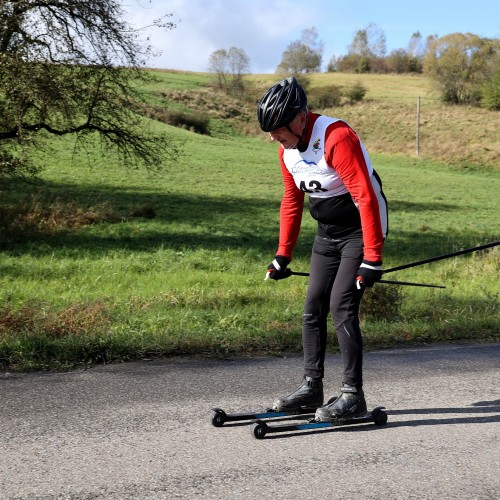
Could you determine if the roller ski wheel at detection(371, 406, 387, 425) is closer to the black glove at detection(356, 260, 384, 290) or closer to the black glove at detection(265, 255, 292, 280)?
the black glove at detection(356, 260, 384, 290)

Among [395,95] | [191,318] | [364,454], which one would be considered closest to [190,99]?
[395,95]

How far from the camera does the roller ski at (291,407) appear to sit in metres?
4.87

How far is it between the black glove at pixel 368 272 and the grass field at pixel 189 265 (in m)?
2.39

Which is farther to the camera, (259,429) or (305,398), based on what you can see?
(305,398)

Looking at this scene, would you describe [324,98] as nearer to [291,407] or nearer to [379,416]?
[291,407]

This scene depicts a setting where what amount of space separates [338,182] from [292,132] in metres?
0.45

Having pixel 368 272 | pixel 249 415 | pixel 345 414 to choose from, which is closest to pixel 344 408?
pixel 345 414

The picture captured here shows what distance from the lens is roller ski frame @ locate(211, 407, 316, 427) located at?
4.85 metres

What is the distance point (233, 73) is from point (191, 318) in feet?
251

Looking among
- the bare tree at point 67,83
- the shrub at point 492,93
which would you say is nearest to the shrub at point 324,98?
the shrub at point 492,93

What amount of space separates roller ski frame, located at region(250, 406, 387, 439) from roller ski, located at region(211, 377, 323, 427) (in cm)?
10

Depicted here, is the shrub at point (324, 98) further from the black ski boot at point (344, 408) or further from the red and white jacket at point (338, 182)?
the black ski boot at point (344, 408)

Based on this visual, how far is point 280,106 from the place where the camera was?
15.9 feet

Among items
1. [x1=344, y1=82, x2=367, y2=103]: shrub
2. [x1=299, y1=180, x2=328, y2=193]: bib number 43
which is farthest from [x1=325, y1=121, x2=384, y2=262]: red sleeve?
[x1=344, y1=82, x2=367, y2=103]: shrub
